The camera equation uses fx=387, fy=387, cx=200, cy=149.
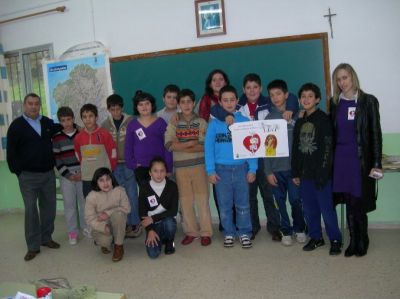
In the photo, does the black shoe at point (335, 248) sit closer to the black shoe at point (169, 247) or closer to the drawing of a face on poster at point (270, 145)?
the drawing of a face on poster at point (270, 145)

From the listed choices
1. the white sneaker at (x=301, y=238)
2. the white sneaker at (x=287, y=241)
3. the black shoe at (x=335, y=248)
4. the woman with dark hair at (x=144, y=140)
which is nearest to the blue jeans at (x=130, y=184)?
the woman with dark hair at (x=144, y=140)

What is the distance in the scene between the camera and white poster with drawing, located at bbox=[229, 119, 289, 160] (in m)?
3.17

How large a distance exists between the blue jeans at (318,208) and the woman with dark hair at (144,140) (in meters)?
1.23

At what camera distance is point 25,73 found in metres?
4.92

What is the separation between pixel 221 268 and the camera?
2.94 m

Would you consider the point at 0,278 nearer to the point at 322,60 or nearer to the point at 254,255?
the point at 254,255

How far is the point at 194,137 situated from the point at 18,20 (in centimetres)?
300

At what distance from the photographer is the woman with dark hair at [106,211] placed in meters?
3.34

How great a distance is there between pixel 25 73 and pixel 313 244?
13.1 feet

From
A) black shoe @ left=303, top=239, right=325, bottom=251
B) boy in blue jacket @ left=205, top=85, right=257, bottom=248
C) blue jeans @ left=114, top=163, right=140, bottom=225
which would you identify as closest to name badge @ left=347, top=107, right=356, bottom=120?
boy in blue jacket @ left=205, top=85, right=257, bottom=248

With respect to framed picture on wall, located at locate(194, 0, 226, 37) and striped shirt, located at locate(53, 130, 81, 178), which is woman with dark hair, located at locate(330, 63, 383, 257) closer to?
framed picture on wall, located at locate(194, 0, 226, 37)

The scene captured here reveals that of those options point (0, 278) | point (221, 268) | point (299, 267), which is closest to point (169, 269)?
point (221, 268)

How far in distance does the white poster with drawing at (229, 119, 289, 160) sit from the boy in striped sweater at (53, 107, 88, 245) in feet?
5.27

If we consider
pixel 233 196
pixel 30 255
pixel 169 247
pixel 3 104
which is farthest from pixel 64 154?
pixel 3 104
